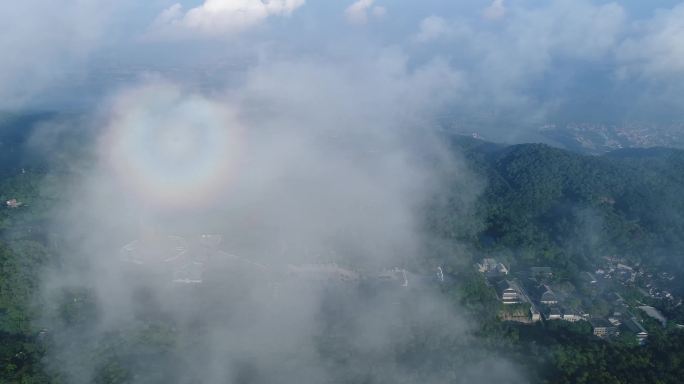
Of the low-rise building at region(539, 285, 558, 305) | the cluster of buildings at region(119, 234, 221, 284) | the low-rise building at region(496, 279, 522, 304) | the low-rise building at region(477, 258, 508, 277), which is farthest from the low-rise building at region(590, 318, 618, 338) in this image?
the cluster of buildings at region(119, 234, 221, 284)

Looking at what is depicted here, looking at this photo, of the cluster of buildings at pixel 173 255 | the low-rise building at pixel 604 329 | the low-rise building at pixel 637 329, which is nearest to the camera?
the low-rise building at pixel 637 329

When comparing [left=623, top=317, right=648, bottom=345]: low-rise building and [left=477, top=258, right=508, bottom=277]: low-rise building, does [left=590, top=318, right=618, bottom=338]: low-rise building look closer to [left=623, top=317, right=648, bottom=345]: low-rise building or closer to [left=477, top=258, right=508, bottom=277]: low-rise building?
[left=623, top=317, right=648, bottom=345]: low-rise building

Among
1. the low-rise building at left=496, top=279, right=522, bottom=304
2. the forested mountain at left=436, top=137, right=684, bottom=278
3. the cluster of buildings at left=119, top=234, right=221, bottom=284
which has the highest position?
the forested mountain at left=436, top=137, right=684, bottom=278

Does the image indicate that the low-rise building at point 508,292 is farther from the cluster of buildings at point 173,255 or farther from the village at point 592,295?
the cluster of buildings at point 173,255

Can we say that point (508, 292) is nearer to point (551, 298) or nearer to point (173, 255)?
point (551, 298)

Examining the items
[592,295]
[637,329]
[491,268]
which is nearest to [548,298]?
[592,295]

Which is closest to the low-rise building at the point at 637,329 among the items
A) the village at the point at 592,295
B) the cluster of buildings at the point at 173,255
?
the village at the point at 592,295

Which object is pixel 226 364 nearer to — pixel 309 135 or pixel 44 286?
pixel 44 286

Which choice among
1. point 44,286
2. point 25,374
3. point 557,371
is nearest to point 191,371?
point 25,374
